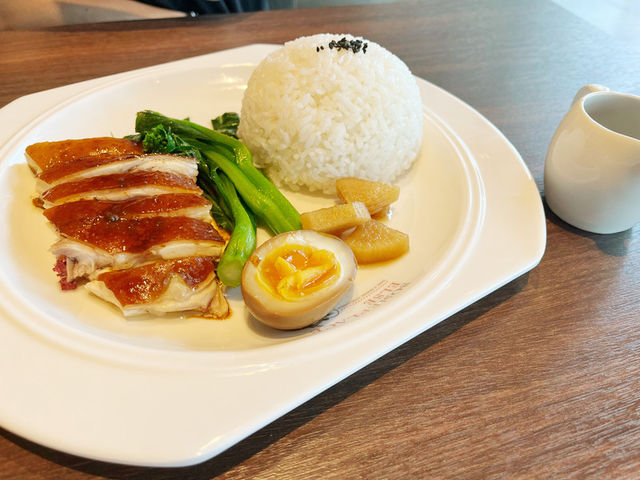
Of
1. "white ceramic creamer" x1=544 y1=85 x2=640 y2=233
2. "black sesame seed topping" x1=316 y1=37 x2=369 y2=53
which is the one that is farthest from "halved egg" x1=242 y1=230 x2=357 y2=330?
"black sesame seed topping" x1=316 y1=37 x2=369 y2=53

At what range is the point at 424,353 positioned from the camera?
1.64 m

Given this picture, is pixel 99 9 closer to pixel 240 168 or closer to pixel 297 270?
pixel 240 168

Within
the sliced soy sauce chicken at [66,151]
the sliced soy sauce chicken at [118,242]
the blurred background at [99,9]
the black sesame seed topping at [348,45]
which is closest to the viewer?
the sliced soy sauce chicken at [118,242]

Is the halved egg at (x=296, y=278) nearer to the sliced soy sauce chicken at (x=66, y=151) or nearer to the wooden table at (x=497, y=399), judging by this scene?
the wooden table at (x=497, y=399)

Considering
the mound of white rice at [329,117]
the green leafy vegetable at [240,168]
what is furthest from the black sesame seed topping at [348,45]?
the green leafy vegetable at [240,168]

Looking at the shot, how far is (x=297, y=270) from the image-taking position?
1.68m

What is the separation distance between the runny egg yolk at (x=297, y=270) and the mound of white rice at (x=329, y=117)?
76 centimetres

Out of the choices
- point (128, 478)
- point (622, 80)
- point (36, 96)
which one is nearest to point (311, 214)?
point (128, 478)

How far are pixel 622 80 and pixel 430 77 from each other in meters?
1.43

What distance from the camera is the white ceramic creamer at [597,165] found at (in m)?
1.94

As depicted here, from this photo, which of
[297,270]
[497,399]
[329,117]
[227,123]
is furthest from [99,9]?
[497,399]

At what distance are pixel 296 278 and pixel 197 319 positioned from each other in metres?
0.43

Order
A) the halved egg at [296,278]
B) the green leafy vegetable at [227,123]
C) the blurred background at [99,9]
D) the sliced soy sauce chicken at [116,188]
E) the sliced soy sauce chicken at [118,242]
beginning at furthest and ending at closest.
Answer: the blurred background at [99,9]
the green leafy vegetable at [227,123]
the sliced soy sauce chicken at [116,188]
the sliced soy sauce chicken at [118,242]
the halved egg at [296,278]

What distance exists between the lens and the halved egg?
5.21 ft
